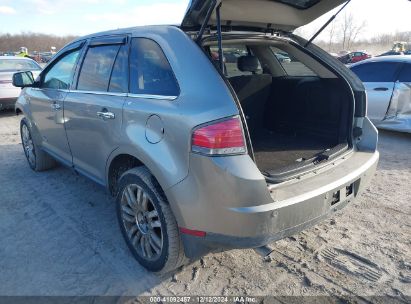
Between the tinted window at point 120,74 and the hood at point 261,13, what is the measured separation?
23.4 inches

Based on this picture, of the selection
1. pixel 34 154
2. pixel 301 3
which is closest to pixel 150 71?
pixel 301 3

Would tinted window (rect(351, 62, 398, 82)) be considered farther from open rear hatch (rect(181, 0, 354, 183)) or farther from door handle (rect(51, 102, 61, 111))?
door handle (rect(51, 102, 61, 111))

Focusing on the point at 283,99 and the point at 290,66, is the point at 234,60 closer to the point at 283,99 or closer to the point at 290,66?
the point at 283,99

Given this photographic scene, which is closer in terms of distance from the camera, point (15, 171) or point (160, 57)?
point (160, 57)

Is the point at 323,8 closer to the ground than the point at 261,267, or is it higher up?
higher up

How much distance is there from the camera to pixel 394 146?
586cm

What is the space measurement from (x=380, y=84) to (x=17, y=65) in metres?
9.07

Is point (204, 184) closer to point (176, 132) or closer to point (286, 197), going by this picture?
point (176, 132)

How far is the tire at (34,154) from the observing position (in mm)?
4649

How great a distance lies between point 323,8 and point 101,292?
2.82 m

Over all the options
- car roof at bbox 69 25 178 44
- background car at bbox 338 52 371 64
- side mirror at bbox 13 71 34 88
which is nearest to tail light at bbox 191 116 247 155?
car roof at bbox 69 25 178 44

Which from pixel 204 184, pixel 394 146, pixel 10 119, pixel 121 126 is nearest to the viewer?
pixel 204 184

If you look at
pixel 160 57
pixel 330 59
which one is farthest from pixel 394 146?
pixel 160 57

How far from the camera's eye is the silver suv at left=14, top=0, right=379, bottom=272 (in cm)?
206
